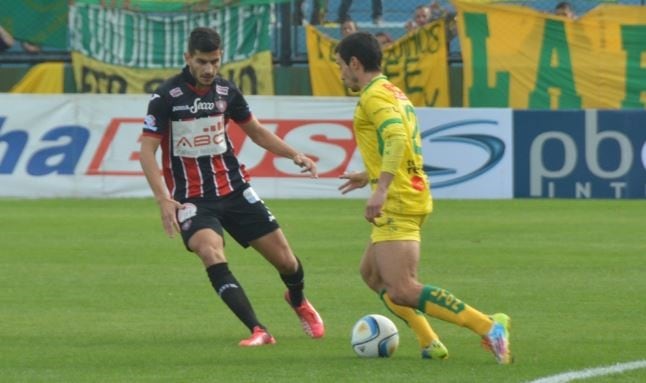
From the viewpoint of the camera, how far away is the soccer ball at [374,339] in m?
9.03

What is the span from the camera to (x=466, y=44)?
2355cm

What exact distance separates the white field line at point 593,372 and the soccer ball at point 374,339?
1203 mm

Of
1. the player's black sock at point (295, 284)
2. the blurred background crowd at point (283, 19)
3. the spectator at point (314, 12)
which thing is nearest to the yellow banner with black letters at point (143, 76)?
the blurred background crowd at point (283, 19)

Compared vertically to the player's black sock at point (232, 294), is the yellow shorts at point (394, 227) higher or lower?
higher

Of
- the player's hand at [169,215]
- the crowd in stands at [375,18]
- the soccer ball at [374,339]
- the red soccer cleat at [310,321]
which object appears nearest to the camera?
the soccer ball at [374,339]

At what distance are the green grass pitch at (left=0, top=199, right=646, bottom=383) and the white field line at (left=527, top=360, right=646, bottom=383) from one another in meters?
0.13

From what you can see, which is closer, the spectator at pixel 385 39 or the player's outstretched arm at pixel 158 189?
the player's outstretched arm at pixel 158 189

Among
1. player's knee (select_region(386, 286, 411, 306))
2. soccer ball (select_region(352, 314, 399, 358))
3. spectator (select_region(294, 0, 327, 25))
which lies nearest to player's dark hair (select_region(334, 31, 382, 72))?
player's knee (select_region(386, 286, 411, 306))

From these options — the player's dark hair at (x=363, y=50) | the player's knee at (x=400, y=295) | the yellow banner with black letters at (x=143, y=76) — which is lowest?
the yellow banner with black letters at (x=143, y=76)

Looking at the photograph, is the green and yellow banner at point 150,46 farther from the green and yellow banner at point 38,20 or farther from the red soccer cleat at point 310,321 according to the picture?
the red soccer cleat at point 310,321

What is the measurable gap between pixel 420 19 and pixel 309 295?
1223 centimetres

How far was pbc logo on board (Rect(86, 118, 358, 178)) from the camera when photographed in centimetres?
2170

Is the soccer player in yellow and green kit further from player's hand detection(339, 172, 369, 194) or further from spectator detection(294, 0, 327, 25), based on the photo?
spectator detection(294, 0, 327, 25)

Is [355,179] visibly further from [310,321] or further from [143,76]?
[143,76]
